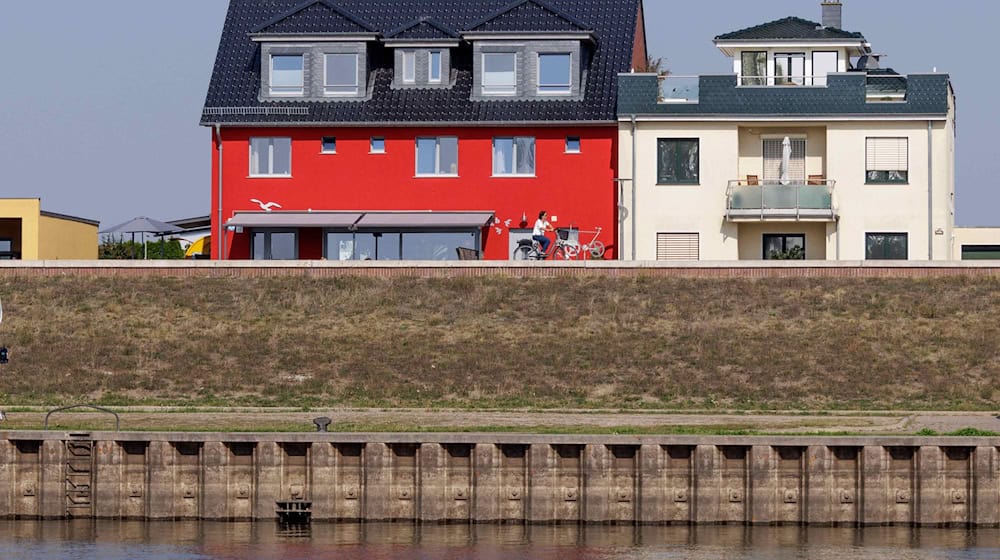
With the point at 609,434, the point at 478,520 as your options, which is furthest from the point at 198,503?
the point at 609,434

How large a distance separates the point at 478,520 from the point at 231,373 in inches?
497

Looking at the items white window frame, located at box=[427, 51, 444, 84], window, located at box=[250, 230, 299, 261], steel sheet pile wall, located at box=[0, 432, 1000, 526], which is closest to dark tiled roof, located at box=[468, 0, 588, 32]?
white window frame, located at box=[427, 51, 444, 84]

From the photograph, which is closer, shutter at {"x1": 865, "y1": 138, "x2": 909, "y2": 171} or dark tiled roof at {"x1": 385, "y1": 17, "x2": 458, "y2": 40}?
shutter at {"x1": 865, "y1": 138, "x2": 909, "y2": 171}

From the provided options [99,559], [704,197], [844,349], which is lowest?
[99,559]

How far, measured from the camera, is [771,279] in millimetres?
59188

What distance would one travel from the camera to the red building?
69000 mm

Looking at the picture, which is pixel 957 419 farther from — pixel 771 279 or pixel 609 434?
pixel 771 279

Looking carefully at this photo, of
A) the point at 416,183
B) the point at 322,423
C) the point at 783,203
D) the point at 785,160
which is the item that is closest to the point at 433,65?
the point at 416,183

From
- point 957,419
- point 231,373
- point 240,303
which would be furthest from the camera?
point 240,303

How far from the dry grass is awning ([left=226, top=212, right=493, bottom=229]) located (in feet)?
26.0

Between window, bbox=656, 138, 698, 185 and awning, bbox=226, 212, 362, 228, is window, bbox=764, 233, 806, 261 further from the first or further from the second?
awning, bbox=226, 212, 362, 228

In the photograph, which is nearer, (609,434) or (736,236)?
(609,434)

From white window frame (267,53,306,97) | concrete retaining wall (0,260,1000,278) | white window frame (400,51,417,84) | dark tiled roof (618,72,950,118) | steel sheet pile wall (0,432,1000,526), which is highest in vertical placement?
white window frame (400,51,417,84)

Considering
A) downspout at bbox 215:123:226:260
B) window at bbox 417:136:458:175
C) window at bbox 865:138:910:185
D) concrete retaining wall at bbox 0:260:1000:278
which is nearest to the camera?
concrete retaining wall at bbox 0:260:1000:278
